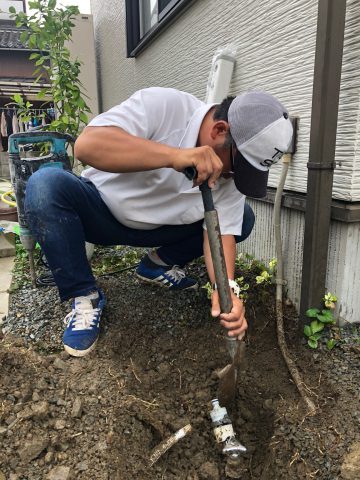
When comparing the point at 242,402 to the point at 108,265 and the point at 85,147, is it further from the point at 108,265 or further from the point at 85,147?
the point at 108,265

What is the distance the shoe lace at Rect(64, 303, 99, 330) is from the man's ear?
3.21 ft

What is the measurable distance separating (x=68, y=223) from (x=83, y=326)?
0.47 m

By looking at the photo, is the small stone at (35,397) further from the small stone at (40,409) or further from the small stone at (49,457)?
the small stone at (49,457)

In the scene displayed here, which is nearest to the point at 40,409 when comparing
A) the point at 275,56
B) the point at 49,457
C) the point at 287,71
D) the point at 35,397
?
the point at 35,397

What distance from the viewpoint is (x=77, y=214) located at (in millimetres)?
2014

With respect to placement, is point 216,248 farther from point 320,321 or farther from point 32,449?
point 32,449

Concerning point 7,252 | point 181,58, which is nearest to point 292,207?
point 181,58

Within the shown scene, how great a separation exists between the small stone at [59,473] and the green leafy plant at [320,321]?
43.5 inches

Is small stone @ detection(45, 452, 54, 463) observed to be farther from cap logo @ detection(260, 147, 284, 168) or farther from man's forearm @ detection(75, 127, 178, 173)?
cap logo @ detection(260, 147, 284, 168)

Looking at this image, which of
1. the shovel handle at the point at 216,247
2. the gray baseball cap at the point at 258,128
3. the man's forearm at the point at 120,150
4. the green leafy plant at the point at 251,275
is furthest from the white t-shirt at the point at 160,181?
the green leafy plant at the point at 251,275

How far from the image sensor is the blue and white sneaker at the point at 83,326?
191 centimetres

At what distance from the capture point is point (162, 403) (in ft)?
5.65

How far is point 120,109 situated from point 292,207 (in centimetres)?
98

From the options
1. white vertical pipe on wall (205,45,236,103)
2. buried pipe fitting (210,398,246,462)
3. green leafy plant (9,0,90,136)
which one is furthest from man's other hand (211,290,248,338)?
green leafy plant (9,0,90,136)
